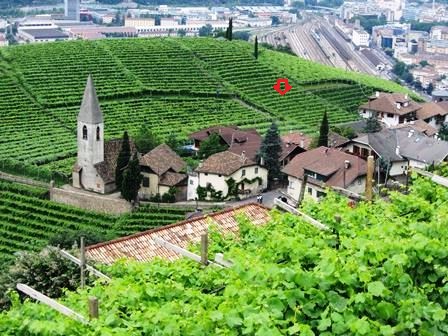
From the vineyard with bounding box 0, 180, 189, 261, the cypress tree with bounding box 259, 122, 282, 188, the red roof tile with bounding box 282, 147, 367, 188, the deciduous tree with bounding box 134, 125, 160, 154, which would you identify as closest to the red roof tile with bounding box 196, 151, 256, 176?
the cypress tree with bounding box 259, 122, 282, 188

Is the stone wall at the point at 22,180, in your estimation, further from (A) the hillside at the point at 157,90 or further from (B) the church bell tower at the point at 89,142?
(A) the hillside at the point at 157,90

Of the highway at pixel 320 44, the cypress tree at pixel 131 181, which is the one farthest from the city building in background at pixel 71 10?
the cypress tree at pixel 131 181

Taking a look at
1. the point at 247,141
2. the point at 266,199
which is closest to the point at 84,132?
the point at 266,199

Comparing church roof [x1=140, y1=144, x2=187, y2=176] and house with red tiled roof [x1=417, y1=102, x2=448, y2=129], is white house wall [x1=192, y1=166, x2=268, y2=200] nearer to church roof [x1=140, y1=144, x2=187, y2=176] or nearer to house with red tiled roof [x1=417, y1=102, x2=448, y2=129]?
church roof [x1=140, y1=144, x2=187, y2=176]

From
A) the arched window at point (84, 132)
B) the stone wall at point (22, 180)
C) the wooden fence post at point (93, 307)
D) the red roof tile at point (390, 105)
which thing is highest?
the wooden fence post at point (93, 307)

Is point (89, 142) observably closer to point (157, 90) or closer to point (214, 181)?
point (214, 181)

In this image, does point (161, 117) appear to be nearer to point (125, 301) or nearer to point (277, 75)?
point (277, 75)
